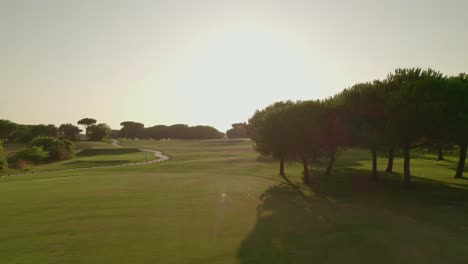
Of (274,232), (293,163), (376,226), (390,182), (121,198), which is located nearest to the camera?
(274,232)

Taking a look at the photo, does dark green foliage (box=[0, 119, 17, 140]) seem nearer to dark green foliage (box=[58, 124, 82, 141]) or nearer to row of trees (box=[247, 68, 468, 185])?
dark green foliage (box=[58, 124, 82, 141])

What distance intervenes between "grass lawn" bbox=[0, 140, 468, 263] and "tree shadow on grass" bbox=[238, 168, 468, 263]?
0.06m

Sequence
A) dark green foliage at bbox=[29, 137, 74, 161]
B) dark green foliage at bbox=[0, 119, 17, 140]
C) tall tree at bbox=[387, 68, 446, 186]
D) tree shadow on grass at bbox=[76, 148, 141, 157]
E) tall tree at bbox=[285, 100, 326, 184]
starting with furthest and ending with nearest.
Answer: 1. dark green foliage at bbox=[0, 119, 17, 140]
2. tree shadow on grass at bbox=[76, 148, 141, 157]
3. dark green foliage at bbox=[29, 137, 74, 161]
4. tall tree at bbox=[285, 100, 326, 184]
5. tall tree at bbox=[387, 68, 446, 186]

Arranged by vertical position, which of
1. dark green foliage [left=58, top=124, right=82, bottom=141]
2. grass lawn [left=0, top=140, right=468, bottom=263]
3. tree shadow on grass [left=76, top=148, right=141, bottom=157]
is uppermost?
dark green foliage [left=58, top=124, right=82, bottom=141]

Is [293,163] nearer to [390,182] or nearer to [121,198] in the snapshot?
[390,182]

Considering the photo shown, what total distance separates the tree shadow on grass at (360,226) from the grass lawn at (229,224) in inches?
2.5

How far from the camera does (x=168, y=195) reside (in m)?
31.9

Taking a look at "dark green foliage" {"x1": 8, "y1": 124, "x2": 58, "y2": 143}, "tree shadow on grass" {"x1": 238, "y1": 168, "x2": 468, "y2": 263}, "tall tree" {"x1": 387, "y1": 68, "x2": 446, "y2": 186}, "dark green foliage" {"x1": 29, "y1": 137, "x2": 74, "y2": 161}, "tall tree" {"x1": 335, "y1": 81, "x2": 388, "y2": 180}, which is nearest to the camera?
"tree shadow on grass" {"x1": 238, "y1": 168, "x2": 468, "y2": 263}

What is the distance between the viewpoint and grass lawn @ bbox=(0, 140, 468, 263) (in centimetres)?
1641

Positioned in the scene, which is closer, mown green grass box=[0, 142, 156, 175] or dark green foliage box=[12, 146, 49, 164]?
mown green grass box=[0, 142, 156, 175]

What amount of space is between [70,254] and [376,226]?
18153mm

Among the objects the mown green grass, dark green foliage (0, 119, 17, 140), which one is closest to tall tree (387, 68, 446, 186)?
the mown green grass

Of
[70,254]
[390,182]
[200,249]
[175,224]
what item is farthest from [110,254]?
[390,182]

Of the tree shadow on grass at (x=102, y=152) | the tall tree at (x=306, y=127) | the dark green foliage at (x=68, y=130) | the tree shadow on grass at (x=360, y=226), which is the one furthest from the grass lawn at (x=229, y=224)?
the dark green foliage at (x=68, y=130)
